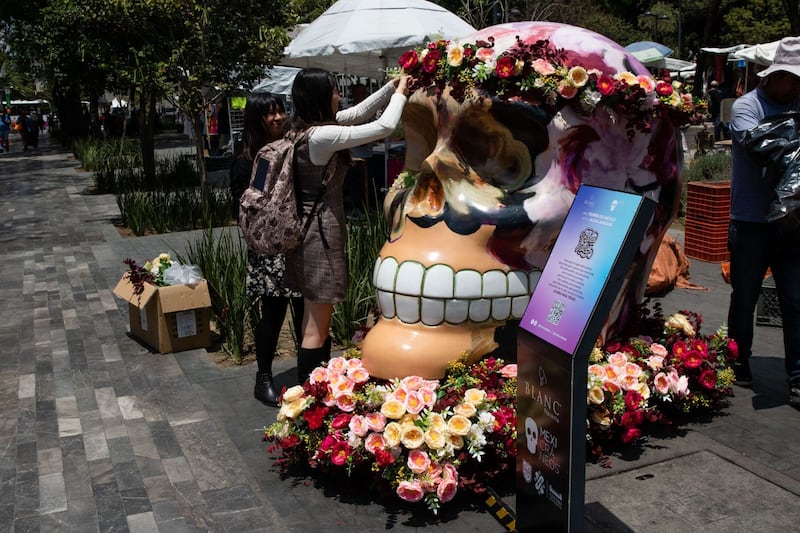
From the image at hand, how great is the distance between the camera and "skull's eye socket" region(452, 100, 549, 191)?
3.49 m

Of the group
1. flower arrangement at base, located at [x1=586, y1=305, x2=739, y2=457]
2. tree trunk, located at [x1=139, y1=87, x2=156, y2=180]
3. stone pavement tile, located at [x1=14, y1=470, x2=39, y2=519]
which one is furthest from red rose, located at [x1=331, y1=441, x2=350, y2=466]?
tree trunk, located at [x1=139, y1=87, x2=156, y2=180]

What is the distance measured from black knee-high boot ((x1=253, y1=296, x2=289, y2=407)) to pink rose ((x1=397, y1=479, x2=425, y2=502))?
1.47 metres

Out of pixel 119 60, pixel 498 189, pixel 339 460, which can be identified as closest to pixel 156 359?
pixel 339 460

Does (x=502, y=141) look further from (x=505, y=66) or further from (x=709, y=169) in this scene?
(x=709, y=169)

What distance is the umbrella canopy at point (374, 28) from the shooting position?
29.1ft

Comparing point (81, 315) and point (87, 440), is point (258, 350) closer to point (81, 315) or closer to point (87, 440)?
point (87, 440)

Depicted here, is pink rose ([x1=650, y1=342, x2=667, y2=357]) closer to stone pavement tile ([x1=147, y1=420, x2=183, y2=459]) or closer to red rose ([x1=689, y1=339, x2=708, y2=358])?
red rose ([x1=689, y1=339, x2=708, y2=358])

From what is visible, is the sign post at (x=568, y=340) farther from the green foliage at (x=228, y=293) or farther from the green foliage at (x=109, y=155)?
the green foliage at (x=109, y=155)

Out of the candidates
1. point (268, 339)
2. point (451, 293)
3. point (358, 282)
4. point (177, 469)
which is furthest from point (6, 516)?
point (358, 282)

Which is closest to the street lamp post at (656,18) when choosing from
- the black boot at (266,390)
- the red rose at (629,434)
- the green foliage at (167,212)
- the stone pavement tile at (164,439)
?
the green foliage at (167,212)

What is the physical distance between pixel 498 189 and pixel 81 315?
13.9 ft

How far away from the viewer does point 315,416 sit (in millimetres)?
3430

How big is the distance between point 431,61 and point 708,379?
205 centimetres

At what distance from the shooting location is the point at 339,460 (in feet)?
10.6
